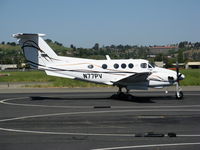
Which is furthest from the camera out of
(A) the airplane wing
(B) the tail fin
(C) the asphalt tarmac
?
(B) the tail fin

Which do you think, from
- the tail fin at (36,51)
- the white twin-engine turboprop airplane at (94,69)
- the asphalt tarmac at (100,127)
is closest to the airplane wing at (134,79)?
the white twin-engine turboprop airplane at (94,69)

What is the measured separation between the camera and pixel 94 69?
73.7ft

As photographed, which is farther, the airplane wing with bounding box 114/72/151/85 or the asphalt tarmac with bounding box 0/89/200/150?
the airplane wing with bounding box 114/72/151/85

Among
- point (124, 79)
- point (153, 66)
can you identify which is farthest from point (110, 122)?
point (153, 66)

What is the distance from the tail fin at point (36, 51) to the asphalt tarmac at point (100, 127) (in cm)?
396

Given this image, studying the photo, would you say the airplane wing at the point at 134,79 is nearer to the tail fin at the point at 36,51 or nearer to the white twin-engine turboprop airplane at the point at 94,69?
the white twin-engine turboprop airplane at the point at 94,69

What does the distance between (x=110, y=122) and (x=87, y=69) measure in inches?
362

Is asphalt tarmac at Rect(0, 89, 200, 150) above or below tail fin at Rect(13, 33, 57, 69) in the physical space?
below

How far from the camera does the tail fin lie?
2194 cm

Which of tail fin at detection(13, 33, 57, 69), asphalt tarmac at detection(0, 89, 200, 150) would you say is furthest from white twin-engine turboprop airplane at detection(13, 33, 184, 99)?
asphalt tarmac at detection(0, 89, 200, 150)

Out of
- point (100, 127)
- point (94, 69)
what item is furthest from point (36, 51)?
point (100, 127)

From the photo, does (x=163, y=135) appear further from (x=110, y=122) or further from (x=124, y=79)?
(x=124, y=79)

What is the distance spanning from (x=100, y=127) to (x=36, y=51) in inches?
439

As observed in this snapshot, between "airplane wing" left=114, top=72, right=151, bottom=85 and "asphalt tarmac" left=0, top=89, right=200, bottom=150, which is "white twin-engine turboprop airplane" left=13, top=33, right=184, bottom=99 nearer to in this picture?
"airplane wing" left=114, top=72, right=151, bottom=85
